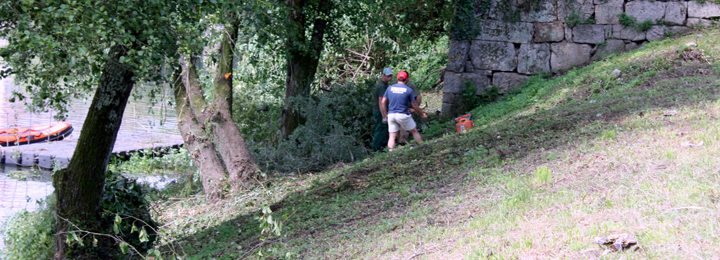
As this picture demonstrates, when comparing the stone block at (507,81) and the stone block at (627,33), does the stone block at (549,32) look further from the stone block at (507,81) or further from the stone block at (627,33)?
the stone block at (627,33)

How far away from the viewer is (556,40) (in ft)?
37.5

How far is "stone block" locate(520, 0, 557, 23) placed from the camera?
11383 millimetres

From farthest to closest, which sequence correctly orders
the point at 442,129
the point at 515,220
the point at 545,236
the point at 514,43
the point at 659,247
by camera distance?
the point at 514,43 < the point at 442,129 < the point at 515,220 < the point at 545,236 < the point at 659,247

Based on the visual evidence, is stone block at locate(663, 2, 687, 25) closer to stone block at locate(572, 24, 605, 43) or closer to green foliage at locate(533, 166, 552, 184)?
stone block at locate(572, 24, 605, 43)

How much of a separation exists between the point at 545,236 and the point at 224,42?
7128 mm

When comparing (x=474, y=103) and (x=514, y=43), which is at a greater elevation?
(x=514, y=43)

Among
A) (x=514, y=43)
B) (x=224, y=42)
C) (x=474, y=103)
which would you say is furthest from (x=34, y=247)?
(x=514, y=43)

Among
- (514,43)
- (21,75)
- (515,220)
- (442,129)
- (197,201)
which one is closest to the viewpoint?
(515,220)

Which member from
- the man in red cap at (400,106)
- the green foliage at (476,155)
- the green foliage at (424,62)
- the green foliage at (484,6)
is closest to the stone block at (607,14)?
the green foliage at (484,6)

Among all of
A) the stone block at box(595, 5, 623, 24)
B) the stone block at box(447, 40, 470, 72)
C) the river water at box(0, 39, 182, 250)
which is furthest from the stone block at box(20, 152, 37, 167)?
the stone block at box(595, 5, 623, 24)

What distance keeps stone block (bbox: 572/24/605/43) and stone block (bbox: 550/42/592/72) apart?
126 millimetres

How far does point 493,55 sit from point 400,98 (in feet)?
12.9

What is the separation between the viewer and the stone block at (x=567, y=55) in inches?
446

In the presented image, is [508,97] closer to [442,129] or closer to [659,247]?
[442,129]
